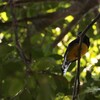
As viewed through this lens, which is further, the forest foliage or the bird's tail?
the bird's tail

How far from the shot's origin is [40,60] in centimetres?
170

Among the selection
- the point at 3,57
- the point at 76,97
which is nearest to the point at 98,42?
the point at 3,57

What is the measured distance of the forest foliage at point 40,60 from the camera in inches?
58.9

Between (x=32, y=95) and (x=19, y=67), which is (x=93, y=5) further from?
(x=19, y=67)

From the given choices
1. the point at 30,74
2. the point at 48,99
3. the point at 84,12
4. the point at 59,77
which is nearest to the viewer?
the point at 48,99

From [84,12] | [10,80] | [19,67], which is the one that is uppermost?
[84,12]

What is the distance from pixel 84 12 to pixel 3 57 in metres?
1.65

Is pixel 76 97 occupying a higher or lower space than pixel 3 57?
lower

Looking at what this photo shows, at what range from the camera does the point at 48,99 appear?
1.39 metres

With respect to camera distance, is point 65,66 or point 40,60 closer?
point 40,60

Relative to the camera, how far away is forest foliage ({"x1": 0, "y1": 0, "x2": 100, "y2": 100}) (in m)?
1.50

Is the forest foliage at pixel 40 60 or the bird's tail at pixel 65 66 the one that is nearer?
the forest foliage at pixel 40 60

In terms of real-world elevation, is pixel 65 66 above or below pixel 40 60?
above

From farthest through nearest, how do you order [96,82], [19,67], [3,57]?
[96,82]
[3,57]
[19,67]
